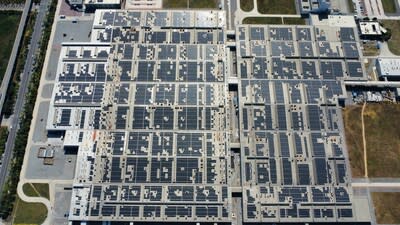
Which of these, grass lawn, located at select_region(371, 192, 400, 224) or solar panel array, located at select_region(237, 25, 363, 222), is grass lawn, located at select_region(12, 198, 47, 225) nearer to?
solar panel array, located at select_region(237, 25, 363, 222)

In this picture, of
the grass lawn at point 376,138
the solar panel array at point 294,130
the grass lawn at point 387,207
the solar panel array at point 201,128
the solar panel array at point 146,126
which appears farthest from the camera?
Result: the grass lawn at point 376,138

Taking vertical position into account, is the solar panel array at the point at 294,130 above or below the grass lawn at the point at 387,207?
above

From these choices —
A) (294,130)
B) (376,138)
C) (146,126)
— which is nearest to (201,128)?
(146,126)

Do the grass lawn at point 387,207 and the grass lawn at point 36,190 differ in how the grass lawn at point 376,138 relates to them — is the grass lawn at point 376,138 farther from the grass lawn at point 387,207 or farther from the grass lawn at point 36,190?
the grass lawn at point 36,190

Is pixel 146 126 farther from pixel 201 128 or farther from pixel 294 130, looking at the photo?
pixel 294 130

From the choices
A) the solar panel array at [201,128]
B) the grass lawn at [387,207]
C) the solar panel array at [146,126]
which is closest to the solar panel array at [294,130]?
the solar panel array at [201,128]

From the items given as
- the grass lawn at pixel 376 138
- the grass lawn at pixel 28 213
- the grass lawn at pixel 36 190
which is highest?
the grass lawn at pixel 376 138
